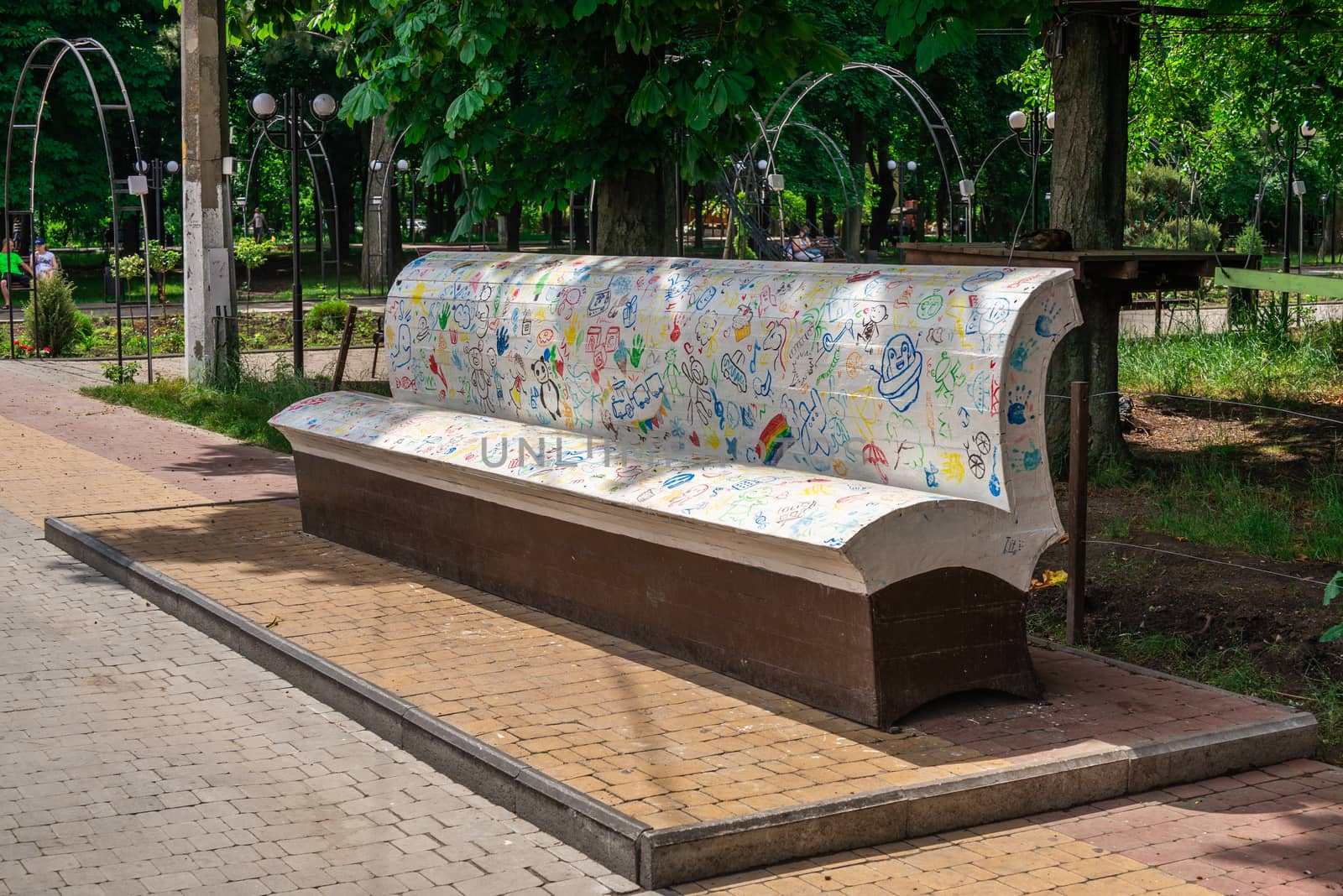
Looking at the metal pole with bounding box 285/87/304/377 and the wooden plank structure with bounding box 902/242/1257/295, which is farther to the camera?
the metal pole with bounding box 285/87/304/377

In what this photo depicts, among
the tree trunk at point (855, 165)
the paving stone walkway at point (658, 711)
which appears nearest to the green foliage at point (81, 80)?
the tree trunk at point (855, 165)

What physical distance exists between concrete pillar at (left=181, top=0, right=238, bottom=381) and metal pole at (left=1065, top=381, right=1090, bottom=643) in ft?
41.4

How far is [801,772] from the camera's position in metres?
4.83

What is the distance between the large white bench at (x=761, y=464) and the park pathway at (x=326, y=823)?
89 cm

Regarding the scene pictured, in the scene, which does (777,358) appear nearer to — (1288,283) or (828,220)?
(1288,283)

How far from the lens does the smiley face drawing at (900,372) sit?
5.40 m

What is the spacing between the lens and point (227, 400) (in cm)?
1602

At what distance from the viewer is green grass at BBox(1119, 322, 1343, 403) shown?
14219 millimetres

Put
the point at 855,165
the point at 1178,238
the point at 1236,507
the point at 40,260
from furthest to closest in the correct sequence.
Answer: the point at 855,165, the point at 1178,238, the point at 40,260, the point at 1236,507

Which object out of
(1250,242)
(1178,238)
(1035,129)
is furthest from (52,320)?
(1178,238)

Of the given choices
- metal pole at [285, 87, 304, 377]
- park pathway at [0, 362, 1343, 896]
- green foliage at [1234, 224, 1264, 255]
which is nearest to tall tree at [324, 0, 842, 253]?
park pathway at [0, 362, 1343, 896]

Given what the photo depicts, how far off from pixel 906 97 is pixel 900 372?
38634 millimetres

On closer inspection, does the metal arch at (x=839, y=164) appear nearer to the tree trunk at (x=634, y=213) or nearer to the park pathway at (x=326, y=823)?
the tree trunk at (x=634, y=213)

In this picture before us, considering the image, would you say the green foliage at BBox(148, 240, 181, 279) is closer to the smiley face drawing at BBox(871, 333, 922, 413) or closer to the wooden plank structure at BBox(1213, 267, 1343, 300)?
the wooden plank structure at BBox(1213, 267, 1343, 300)
